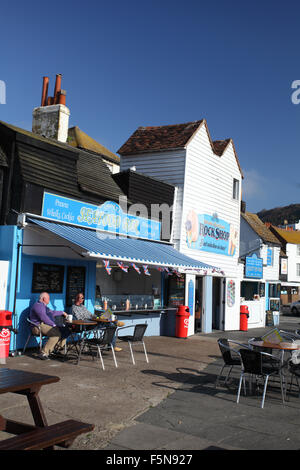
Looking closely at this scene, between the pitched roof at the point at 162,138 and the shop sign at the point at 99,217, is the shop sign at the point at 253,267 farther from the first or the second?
the shop sign at the point at 99,217

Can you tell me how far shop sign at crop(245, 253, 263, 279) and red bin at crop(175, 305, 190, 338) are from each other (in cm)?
760

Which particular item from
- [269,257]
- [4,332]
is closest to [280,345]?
[4,332]

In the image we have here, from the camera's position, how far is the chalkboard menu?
1205 cm

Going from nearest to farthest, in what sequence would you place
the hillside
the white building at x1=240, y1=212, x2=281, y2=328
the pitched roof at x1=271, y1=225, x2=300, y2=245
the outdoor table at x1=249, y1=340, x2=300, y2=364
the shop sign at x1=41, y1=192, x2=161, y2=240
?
the outdoor table at x1=249, y1=340, x2=300, y2=364 < the shop sign at x1=41, y1=192, x2=161, y2=240 < the white building at x1=240, y1=212, x2=281, y2=328 < the pitched roof at x1=271, y1=225, x2=300, y2=245 < the hillside

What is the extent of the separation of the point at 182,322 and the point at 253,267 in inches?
334

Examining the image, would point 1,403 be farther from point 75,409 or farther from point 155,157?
point 155,157

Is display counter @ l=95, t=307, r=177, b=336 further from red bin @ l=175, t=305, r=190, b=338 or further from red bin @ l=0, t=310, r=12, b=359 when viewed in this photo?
red bin @ l=0, t=310, r=12, b=359

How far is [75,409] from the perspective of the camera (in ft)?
20.4

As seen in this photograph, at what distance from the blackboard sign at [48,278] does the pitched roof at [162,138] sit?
7247 mm

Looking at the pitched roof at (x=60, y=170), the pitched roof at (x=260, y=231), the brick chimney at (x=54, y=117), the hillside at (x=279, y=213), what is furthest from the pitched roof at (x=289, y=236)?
the hillside at (x=279, y=213)

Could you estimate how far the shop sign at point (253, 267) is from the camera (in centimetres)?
2212

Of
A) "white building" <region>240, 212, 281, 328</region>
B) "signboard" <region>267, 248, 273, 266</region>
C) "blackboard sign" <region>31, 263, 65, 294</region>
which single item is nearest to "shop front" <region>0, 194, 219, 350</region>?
"blackboard sign" <region>31, 263, 65, 294</region>

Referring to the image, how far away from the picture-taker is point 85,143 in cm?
2427

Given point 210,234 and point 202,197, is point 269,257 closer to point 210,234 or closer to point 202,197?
point 210,234
